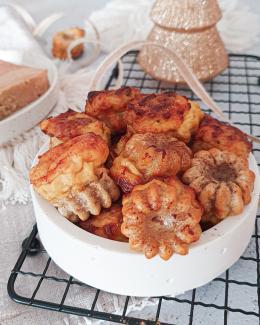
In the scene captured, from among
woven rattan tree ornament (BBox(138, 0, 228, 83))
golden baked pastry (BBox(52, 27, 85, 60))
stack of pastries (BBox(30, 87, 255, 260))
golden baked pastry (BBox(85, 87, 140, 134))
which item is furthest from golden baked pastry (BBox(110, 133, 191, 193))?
golden baked pastry (BBox(52, 27, 85, 60))

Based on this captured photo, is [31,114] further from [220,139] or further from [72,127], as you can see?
[220,139]

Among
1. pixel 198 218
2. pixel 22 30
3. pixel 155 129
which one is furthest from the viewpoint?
pixel 22 30

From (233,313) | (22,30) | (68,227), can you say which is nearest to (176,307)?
(233,313)

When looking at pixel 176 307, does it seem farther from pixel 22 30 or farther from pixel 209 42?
pixel 22 30

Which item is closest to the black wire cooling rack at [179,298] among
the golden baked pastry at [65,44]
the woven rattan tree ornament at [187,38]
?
the woven rattan tree ornament at [187,38]

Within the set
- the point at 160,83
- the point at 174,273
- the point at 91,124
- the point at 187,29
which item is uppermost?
the point at 91,124

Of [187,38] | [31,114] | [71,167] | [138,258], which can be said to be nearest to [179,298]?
[138,258]
